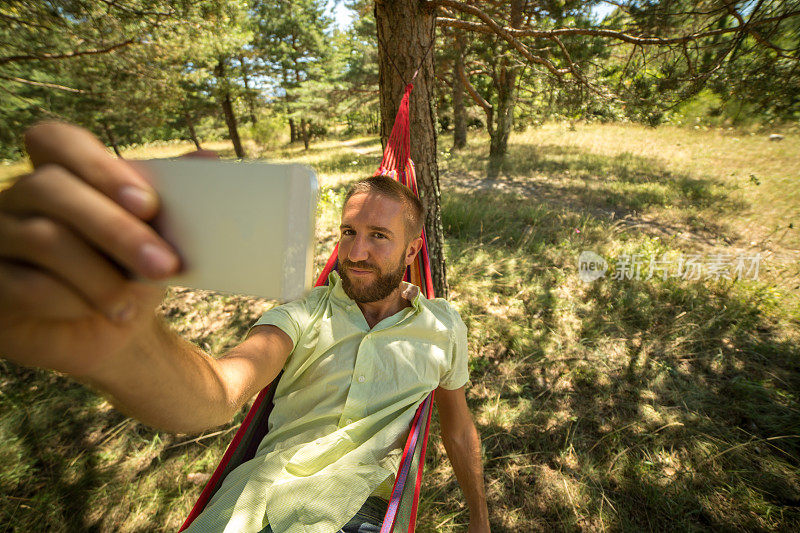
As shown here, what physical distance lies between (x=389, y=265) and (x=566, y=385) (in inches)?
64.0

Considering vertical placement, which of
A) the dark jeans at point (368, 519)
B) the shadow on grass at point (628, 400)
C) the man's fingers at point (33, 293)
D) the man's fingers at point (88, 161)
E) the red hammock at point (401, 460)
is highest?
the man's fingers at point (88, 161)

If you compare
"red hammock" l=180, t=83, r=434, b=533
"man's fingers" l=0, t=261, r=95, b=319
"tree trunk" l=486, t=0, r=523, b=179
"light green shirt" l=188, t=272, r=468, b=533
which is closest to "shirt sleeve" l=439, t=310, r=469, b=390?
"light green shirt" l=188, t=272, r=468, b=533

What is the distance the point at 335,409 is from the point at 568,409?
1.57m

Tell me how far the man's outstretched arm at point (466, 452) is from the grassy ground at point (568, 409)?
9.6 inches

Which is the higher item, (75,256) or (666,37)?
(666,37)

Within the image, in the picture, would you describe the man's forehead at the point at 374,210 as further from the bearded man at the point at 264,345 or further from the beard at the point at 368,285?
the beard at the point at 368,285

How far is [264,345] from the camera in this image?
1.08 meters

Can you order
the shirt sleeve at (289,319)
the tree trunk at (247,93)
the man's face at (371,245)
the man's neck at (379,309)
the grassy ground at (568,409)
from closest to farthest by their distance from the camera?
the shirt sleeve at (289,319) → the man's face at (371,245) → the man's neck at (379,309) → the grassy ground at (568,409) → the tree trunk at (247,93)

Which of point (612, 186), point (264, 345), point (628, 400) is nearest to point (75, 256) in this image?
point (264, 345)

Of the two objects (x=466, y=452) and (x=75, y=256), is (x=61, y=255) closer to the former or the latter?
(x=75, y=256)

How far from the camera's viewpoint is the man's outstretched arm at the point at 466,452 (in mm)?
1360

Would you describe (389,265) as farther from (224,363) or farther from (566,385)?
(566,385)

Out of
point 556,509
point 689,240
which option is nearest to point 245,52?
point 689,240

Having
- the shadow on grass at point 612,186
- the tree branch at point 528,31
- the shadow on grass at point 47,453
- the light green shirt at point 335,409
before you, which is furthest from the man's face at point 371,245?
the shadow on grass at point 612,186
